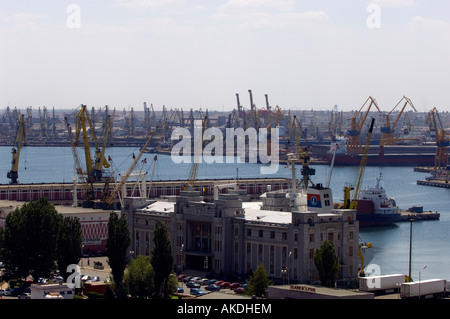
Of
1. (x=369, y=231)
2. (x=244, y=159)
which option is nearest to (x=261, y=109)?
(x=244, y=159)

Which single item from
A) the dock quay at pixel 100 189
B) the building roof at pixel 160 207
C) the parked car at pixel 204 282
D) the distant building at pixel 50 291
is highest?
the building roof at pixel 160 207

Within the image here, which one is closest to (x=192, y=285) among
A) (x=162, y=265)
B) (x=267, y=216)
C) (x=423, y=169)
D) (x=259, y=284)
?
(x=162, y=265)

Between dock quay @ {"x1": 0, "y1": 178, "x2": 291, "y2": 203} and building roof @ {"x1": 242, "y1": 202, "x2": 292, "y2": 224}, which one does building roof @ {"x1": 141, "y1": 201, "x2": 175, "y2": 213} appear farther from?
dock quay @ {"x1": 0, "y1": 178, "x2": 291, "y2": 203}

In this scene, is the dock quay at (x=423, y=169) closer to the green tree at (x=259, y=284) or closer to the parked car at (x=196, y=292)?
the parked car at (x=196, y=292)

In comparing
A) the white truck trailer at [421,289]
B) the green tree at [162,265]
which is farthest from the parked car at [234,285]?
the white truck trailer at [421,289]

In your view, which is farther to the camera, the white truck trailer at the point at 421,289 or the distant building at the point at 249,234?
the distant building at the point at 249,234
